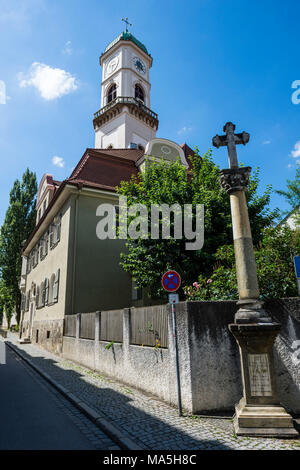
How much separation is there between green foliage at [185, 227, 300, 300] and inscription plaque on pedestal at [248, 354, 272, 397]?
1.98m

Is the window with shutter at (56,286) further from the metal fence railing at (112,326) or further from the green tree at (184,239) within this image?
the metal fence railing at (112,326)

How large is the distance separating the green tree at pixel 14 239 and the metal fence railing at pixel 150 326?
28.1 m

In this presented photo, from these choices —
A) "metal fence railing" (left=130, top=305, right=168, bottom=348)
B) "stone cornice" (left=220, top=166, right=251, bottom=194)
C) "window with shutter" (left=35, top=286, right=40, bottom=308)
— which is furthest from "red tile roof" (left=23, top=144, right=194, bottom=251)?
"stone cornice" (left=220, top=166, right=251, bottom=194)

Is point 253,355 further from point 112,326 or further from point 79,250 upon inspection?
point 79,250

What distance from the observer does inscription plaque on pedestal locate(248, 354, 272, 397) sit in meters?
4.75

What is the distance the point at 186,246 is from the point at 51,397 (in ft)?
21.2

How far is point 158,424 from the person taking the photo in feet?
16.3

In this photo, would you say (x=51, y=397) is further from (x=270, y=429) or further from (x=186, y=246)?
(x=186, y=246)

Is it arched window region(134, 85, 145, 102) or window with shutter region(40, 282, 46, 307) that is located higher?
arched window region(134, 85, 145, 102)

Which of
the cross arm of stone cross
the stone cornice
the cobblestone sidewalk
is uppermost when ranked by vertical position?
the cross arm of stone cross

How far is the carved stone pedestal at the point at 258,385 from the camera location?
4.50 metres

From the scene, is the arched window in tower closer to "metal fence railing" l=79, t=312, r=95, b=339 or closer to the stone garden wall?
"metal fence railing" l=79, t=312, r=95, b=339

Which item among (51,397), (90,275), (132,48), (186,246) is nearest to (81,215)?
(90,275)

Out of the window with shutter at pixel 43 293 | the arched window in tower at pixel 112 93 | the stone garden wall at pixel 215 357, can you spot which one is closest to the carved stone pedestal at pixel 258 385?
the stone garden wall at pixel 215 357
